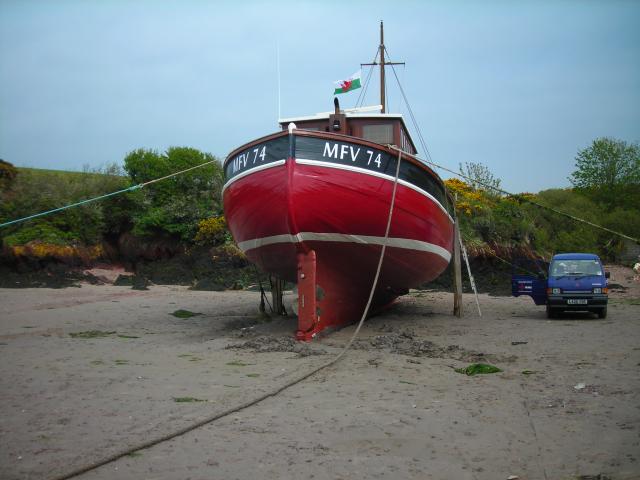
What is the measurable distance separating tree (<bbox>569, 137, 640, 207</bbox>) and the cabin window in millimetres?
27220

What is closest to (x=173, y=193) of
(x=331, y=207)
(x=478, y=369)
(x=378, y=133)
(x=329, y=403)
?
(x=378, y=133)

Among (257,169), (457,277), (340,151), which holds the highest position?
(340,151)

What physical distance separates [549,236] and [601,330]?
20.4 meters

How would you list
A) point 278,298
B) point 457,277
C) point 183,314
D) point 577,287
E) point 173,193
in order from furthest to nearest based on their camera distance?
point 173,193 → point 183,314 → point 457,277 → point 278,298 → point 577,287

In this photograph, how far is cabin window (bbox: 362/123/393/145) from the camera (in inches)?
488

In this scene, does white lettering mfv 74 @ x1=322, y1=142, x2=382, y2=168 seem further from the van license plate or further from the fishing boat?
the van license plate

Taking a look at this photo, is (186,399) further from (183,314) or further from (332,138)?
(183,314)

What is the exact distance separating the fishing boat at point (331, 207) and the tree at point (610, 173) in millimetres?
27071

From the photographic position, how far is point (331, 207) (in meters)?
10.1

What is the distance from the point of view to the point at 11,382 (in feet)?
22.7

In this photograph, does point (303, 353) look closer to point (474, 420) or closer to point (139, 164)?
point (474, 420)

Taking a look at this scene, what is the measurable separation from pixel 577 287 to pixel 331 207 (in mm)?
7050

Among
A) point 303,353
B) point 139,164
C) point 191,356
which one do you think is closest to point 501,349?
point 303,353

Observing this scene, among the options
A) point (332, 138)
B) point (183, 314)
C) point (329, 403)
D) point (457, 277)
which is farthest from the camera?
point (183, 314)
